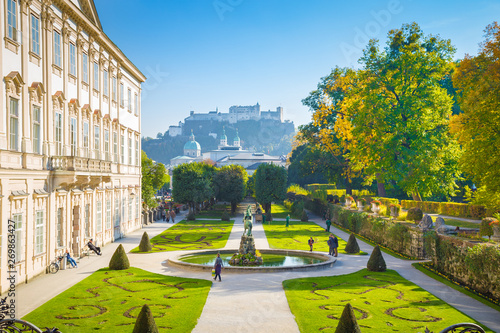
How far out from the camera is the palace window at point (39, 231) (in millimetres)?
21234

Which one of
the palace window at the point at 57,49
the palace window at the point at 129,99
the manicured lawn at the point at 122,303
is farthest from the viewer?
the palace window at the point at 129,99

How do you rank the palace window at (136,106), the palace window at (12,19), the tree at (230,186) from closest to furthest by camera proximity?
the palace window at (12,19), the palace window at (136,106), the tree at (230,186)

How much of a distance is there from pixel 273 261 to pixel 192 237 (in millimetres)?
12686

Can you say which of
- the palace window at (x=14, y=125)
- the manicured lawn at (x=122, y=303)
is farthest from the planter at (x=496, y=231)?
the palace window at (x=14, y=125)

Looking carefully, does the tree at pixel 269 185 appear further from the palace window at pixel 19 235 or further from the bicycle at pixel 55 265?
the palace window at pixel 19 235

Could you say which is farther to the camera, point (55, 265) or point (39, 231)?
point (55, 265)

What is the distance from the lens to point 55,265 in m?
22.9

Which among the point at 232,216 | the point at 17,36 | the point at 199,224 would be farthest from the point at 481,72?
the point at 232,216

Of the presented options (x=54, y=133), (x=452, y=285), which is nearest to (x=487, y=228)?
(x=452, y=285)

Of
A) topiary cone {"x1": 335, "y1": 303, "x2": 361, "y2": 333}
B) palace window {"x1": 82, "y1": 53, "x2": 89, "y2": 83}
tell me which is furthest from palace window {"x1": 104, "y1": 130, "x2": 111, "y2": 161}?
topiary cone {"x1": 335, "y1": 303, "x2": 361, "y2": 333}

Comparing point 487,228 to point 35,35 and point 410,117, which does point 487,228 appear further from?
point 35,35

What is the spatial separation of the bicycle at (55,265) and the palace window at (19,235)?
127 inches

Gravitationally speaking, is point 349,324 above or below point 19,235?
below

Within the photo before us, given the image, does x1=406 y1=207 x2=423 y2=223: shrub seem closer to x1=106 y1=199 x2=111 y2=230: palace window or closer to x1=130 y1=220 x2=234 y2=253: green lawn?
x1=130 y1=220 x2=234 y2=253: green lawn
